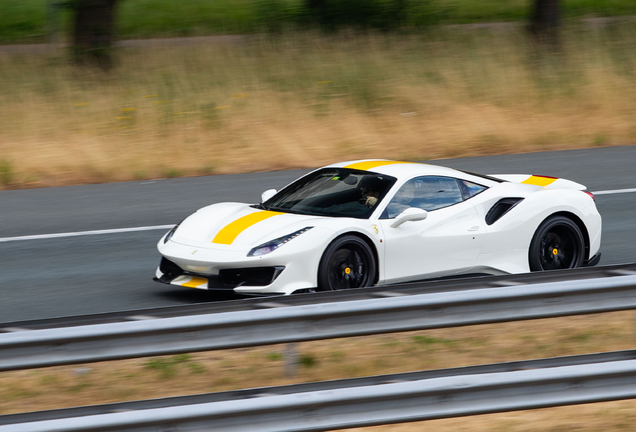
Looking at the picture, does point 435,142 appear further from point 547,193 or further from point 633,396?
point 633,396

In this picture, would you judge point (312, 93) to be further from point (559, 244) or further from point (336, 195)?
point (336, 195)

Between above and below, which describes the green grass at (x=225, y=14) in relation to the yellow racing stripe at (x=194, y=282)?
above

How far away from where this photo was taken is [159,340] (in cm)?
453

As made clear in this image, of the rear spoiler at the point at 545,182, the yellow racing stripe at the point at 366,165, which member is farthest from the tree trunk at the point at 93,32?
the rear spoiler at the point at 545,182

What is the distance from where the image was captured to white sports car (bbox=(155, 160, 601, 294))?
23.5 feet

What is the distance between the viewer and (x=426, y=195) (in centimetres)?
800

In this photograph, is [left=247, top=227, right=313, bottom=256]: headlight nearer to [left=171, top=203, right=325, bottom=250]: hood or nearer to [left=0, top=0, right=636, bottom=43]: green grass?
[left=171, top=203, right=325, bottom=250]: hood

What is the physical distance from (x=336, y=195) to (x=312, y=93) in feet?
32.1

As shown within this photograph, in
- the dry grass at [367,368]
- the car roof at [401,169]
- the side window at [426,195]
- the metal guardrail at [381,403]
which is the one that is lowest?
the dry grass at [367,368]

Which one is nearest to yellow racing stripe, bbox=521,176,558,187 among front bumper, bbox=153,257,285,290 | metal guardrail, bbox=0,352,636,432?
front bumper, bbox=153,257,285,290

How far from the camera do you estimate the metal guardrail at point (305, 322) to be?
14.4 ft

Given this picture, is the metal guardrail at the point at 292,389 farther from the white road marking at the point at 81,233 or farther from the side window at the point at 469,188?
the white road marking at the point at 81,233

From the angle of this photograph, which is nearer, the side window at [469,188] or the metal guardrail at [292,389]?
the metal guardrail at [292,389]

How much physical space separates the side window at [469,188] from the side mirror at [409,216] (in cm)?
75
